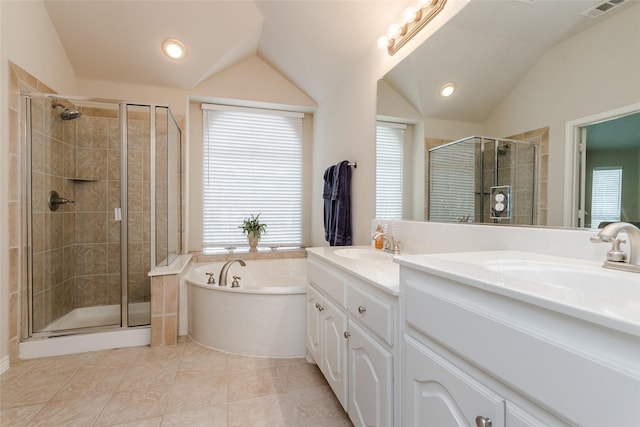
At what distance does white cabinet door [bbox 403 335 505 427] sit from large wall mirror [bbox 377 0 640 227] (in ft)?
2.13

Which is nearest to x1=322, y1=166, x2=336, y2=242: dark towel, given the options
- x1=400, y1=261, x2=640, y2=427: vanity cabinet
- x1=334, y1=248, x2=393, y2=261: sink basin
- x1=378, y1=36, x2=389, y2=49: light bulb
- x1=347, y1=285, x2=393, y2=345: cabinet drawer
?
x1=334, y1=248, x2=393, y2=261: sink basin

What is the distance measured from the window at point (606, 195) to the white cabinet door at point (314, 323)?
128 cm

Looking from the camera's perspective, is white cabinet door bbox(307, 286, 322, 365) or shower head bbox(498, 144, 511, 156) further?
white cabinet door bbox(307, 286, 322, 365)

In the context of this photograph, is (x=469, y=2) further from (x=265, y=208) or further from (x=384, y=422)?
(x=265, y=208)

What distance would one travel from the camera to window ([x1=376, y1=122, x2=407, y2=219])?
1823 mm

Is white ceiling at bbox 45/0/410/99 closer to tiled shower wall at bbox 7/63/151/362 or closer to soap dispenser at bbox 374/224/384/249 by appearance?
tiled shower wall at bbox 7/63/151/362

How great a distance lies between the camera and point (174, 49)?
254 cm

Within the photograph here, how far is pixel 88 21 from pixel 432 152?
9.14ft

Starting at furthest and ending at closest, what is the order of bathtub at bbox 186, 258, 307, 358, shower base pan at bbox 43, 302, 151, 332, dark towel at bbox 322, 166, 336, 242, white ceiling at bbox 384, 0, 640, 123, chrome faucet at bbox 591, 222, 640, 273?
dark towel at bbox 322, 166, 336, 242, shower base pan at bbox 43, 302, 151, 332, bathtub at bbox 186, 258, 307, 358, white ceiling at bbox 384, 0, 640, 123, chrome faucet at bbox 591, 222, 640, 273

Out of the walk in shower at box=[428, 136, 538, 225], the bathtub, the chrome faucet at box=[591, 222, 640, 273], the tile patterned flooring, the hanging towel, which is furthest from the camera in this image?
the hanging towel

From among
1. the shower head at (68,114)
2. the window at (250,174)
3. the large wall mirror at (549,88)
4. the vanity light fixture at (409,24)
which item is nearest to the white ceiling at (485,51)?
the large wall mirror at (549,88)

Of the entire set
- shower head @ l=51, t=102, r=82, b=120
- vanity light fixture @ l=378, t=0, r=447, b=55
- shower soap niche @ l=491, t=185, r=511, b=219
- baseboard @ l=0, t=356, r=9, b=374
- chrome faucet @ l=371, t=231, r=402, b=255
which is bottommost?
baseboard @ l=0, t=356, r=9, b=374

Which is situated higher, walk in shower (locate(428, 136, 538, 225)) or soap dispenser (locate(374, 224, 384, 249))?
Answer: walk in shower (locate(428, 136, 538, 225))

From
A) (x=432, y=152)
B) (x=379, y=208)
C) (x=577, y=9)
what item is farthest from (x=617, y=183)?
(x=379, y=208)
